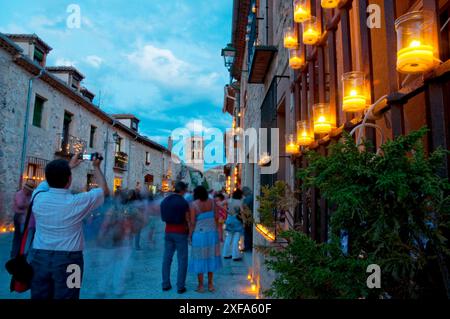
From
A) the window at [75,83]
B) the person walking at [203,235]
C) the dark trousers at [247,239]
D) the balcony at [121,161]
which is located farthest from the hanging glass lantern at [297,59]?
the balcony at [121,161]

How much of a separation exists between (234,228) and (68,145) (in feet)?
40.7

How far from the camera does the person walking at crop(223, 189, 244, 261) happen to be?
24.0 ft

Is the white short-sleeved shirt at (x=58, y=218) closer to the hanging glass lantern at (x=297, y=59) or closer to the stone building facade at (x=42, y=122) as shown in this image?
the hanging glass lantern at (x=297, y=59)

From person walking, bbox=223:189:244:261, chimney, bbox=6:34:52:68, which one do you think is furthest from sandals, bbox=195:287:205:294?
chimney, bbox=6:34:52:68

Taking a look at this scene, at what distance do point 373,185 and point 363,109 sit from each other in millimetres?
1266

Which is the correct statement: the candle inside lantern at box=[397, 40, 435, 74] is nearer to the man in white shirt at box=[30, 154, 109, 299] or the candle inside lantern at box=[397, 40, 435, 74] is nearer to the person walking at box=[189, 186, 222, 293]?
the man in white shirt at box=[30, 154, 109, 299]

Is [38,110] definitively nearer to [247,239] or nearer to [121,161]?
[121,161]

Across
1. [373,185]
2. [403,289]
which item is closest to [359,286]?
[403,289]

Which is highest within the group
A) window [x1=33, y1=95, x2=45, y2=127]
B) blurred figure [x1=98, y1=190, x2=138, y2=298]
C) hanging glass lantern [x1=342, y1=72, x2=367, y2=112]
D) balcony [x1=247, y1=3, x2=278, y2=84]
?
window [x1=33, y1=95, x2=45, y2=127]

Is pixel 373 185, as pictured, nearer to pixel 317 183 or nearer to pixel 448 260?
pixel 317 183

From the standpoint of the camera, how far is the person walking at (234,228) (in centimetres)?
731

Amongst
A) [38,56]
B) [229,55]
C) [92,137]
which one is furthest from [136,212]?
[92,137]

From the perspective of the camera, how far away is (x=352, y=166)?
1.04 metres

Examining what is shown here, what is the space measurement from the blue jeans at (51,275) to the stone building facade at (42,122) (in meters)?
10.9
